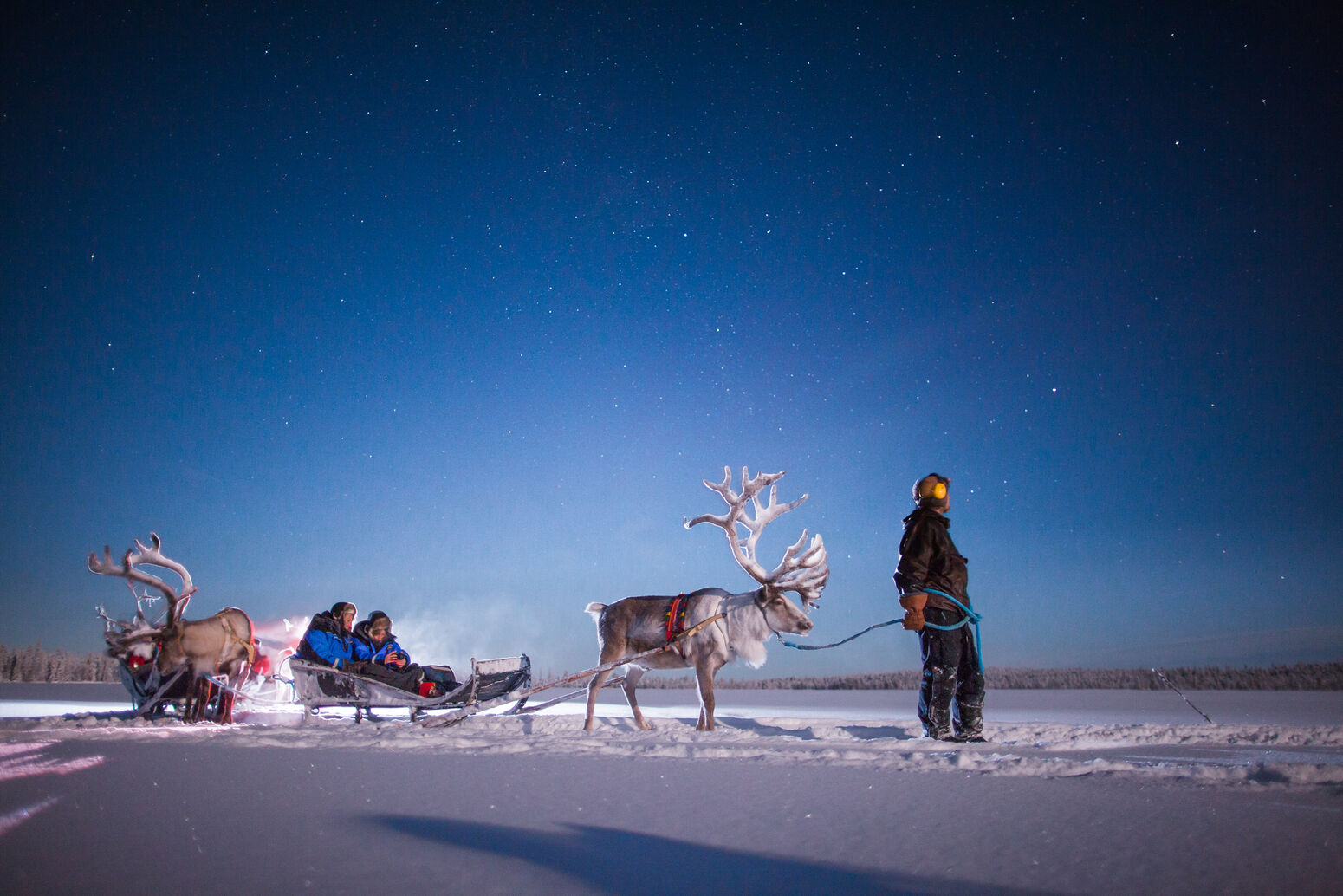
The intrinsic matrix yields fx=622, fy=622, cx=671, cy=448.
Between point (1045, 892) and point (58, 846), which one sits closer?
point (1045, 892)

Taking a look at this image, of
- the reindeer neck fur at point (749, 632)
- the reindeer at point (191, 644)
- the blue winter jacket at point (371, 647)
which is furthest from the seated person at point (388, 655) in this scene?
the reindeer neck fur at point (749, 632)

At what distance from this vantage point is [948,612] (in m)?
5.65

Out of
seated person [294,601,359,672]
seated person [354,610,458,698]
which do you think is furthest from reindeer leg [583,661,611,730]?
seated person [294,601,359,672]

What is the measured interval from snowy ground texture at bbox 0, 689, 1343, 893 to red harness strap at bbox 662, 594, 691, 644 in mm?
3682

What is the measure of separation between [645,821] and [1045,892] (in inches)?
48.3

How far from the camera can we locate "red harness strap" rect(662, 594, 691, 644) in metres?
7.76

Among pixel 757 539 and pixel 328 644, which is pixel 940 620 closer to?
pixel 757 539

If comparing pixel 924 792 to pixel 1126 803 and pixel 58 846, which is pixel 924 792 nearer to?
pixel 1126 803

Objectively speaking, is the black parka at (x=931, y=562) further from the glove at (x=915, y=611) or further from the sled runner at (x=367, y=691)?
the sled runner at (x=367, y=691)

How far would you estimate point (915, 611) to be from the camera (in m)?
5.48

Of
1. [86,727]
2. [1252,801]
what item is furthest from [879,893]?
[86,727]

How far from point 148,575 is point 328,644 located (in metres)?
3.94

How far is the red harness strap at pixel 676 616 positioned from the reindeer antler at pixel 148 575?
286 inches

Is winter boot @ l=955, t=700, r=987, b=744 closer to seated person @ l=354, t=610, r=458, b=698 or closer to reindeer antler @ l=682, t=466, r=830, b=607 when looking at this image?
reindeer antler @ l=682, t=466, r=830, b=607
